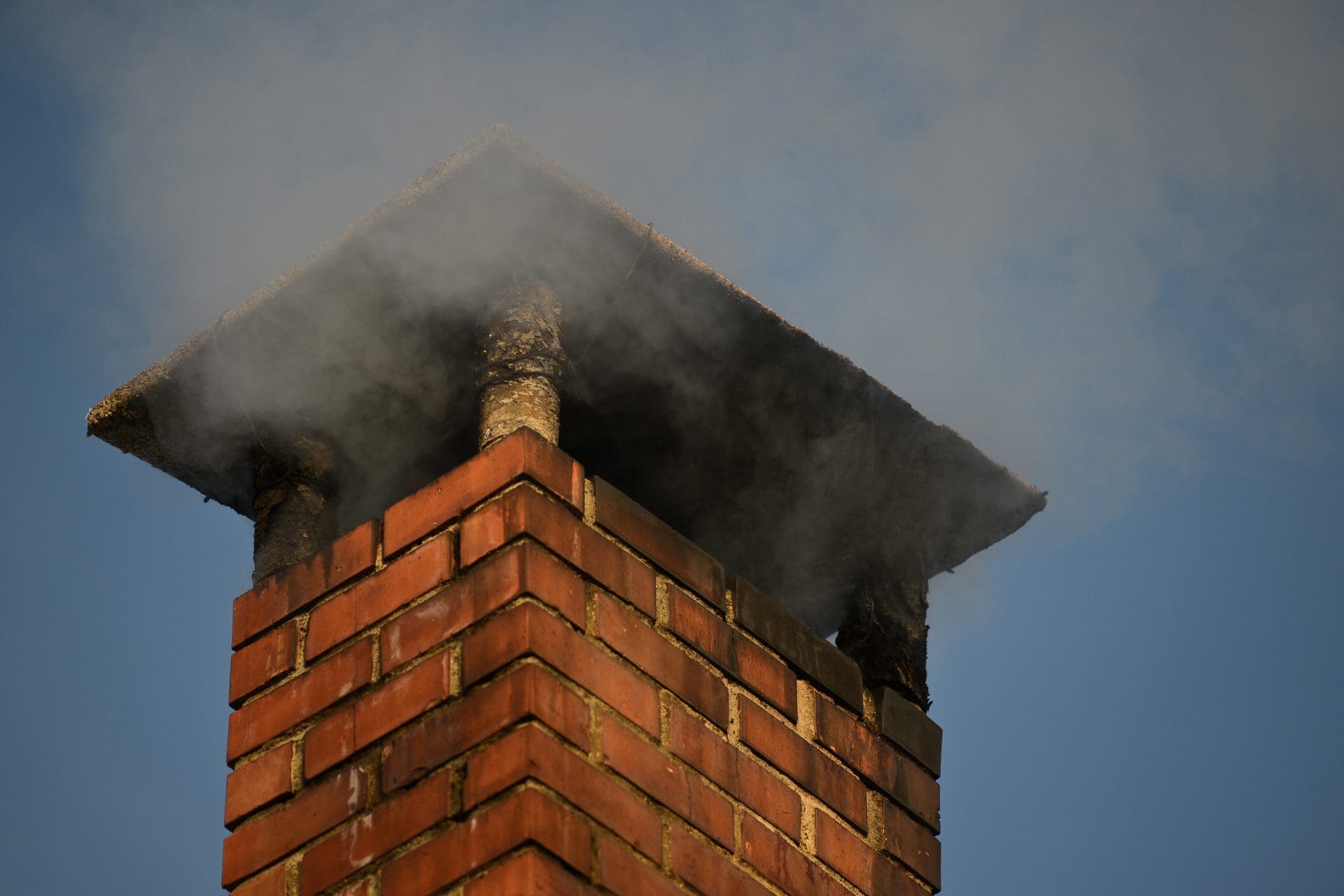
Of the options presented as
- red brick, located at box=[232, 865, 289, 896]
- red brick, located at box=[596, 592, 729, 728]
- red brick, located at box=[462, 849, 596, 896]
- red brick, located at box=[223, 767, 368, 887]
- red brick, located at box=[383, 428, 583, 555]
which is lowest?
red brick, located at box=[462, 849, 596, 896]

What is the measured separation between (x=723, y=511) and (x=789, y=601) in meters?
0.25

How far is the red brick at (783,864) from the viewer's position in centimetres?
264

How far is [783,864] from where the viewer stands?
2.69 meters

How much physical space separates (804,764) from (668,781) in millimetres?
369

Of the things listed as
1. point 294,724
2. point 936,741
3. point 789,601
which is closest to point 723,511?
point 789,601

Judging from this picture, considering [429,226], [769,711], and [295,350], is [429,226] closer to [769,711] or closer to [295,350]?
[295,350]

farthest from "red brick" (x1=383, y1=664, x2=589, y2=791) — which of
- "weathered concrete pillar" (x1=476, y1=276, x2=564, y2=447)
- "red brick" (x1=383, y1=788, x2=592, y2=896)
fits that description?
"weathered concrete pillar" (x1=476, y1=276, x2=564, y2=447)

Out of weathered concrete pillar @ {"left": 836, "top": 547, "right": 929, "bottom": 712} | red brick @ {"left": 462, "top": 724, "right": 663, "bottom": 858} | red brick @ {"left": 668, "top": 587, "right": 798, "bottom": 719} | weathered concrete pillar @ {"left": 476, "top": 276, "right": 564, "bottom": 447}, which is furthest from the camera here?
weathered concrete pillar @ {"left": 836, "top": 547, "right": 929, "bottom": 712}

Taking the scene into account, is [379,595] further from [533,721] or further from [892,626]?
[892,626]

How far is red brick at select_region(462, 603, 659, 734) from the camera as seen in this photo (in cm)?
241

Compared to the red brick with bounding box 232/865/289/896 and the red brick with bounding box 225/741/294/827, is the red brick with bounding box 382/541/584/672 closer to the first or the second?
the red brick with bounding box 225/741/294/827

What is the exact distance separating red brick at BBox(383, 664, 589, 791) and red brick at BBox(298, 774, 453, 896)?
3 cm

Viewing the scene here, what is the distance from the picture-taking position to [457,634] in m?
2.50

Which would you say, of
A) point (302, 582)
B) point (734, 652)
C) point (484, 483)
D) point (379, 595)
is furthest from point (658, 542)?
point (302, 582)
